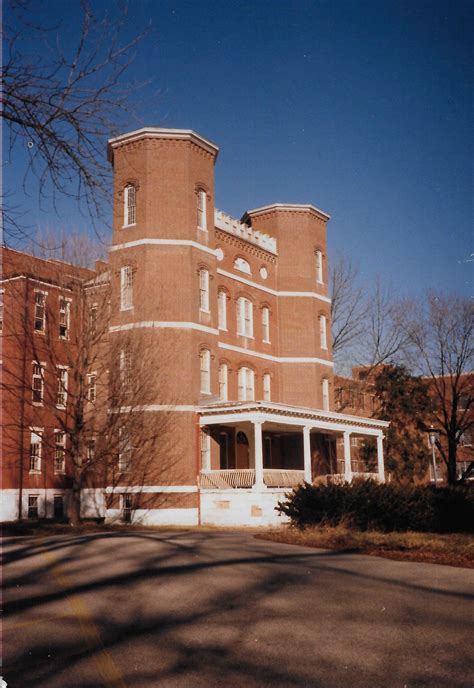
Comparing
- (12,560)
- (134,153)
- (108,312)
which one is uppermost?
(134,153)

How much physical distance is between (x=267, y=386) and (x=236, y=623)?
3015cm

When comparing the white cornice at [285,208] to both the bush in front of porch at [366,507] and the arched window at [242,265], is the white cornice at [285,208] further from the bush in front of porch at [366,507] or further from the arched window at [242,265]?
the bush in front of porch at [366,507]

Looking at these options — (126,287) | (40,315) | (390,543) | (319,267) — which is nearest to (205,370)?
(126,287)

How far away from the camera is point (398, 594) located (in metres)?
9.11

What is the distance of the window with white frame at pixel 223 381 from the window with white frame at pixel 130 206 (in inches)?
319

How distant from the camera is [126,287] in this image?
31.1 m

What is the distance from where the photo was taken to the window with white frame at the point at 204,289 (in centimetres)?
3216

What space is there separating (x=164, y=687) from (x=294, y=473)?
26.2 meters

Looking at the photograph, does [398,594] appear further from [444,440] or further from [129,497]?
[444,440]

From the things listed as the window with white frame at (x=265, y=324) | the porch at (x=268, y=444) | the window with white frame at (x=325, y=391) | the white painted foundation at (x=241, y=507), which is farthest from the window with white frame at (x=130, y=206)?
the window with white frame at (x=325, y=391)

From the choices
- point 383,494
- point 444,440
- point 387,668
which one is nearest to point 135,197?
point 383,494

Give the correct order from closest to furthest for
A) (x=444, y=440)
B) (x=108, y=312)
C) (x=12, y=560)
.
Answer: (x=12, y=560) → (x=108, y=312) → (x=444, y=440)

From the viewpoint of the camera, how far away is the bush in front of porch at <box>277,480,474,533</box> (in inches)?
741

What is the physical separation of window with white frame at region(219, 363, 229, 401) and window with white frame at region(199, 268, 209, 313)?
3492 mm
